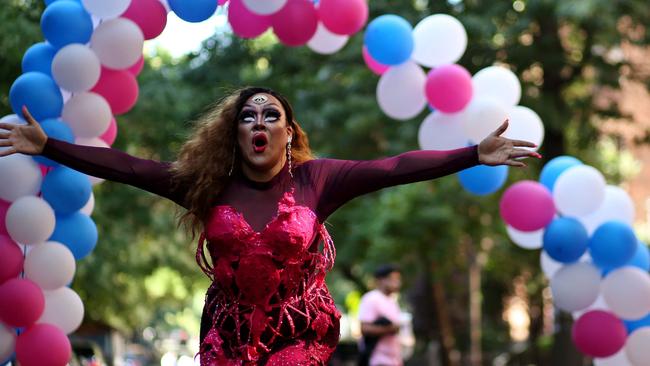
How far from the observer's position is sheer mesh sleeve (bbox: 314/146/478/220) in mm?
5352

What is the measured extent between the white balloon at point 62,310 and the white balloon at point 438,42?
3614 millimetres

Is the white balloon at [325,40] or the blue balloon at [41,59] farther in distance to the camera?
the white balloon at [325,40]

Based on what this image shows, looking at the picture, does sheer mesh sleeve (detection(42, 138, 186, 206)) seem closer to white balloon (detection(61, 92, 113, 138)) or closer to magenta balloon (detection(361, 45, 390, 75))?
white balloon (detection(61, 92, 113, 138))

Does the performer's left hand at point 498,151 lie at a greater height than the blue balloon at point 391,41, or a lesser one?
lesser

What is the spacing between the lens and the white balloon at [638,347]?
28.8 ft

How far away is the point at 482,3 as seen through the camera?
14898mm

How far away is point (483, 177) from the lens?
30.0ft

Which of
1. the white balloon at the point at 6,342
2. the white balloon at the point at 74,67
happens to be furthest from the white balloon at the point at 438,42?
the white balloon at the point at 6,342

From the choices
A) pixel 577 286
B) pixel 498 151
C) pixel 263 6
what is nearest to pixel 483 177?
pixel 577 286

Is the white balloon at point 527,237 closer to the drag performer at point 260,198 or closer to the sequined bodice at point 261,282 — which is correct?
the drag performer at point 260,198

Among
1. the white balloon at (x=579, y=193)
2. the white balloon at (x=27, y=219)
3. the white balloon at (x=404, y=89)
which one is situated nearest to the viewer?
the white balloon at (x=27, y=219)

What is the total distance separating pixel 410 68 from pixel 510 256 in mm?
13345

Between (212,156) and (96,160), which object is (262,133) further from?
(96,160)

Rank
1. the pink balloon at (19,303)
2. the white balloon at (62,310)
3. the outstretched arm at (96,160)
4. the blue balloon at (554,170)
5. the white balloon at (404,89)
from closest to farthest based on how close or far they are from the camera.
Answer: the outstretched arm at (96,160) < the pink balloon at (19,303) < the white balloon at (62,310) < the blue balloon at (554,170) < the white balloon at (404,89)
